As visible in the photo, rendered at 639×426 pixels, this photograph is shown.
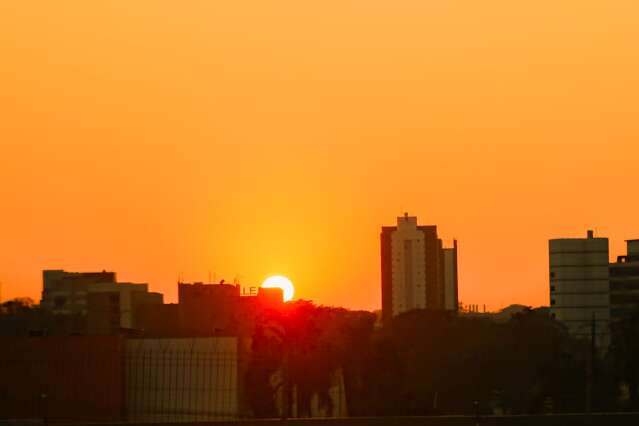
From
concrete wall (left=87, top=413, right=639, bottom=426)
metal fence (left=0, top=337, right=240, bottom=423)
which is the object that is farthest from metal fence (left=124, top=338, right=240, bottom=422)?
concrete wall (left=87, top=413, right=639, bottom=426)

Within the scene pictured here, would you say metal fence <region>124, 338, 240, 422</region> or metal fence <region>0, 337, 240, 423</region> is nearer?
metal fence <region>0, 337, 240, 423</region>

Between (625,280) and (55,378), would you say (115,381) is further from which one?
(625,280)

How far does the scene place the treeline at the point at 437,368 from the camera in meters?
83.2

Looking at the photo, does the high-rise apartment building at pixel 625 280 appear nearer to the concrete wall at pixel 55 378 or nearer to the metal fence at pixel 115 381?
the metal fence at pixel 115 381

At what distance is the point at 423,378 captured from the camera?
10662 cm

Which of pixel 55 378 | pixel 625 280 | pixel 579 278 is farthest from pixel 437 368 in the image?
pixel 625 280

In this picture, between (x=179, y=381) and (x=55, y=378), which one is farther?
(x=179, y=381)

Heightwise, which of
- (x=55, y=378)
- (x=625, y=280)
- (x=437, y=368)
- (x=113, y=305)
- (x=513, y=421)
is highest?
(x=625, y=280)

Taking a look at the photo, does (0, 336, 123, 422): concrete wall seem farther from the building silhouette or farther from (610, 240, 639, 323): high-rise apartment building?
(610, 240, 639, 323): high-rise apartment building

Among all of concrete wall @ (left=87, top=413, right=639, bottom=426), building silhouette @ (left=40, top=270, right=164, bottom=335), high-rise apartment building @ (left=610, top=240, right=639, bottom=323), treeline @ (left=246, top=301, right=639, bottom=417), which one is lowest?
concrete wall @ (left=87, top=413, right=639, bottom=426)

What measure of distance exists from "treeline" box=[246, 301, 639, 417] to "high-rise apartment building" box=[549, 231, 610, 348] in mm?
61092

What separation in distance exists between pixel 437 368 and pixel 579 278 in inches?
3132

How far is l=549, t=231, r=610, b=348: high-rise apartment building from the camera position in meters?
184

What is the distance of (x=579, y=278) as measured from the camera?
611 ft
